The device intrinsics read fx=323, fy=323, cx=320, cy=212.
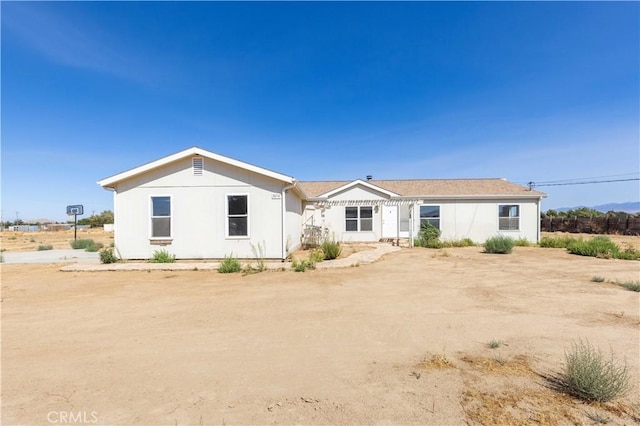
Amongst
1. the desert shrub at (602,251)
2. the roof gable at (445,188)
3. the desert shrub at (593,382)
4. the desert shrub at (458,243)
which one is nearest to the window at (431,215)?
the roof gable at (445,188)

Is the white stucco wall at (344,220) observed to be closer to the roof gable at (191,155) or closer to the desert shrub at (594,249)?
the roof gable at (191,155)

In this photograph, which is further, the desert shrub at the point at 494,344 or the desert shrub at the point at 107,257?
the desert shrub at the point at 107,257

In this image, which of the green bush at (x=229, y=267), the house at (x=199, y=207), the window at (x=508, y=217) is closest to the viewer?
the green bush at (x=229, y=267)

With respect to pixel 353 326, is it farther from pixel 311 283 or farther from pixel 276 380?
pixel 311 283

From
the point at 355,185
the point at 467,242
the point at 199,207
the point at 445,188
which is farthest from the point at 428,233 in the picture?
the point at 199,207

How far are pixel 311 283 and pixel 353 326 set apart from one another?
124 inches

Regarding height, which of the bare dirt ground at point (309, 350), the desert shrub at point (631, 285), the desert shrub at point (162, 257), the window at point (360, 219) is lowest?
the bare dirt ground at point (309, 350)

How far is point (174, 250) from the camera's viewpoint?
38.7 feet

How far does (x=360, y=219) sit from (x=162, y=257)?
34.5ft

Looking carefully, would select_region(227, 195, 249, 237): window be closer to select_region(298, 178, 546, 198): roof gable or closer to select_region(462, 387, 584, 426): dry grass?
select_region(298, 178, 546, 198): roof gable

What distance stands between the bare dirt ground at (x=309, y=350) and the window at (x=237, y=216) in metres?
3.85

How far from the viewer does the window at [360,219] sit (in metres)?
18.3

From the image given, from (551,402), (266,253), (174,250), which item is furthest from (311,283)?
(174,250)

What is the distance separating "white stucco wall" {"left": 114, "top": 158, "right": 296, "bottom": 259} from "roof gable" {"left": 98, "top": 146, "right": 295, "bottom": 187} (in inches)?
9.6
